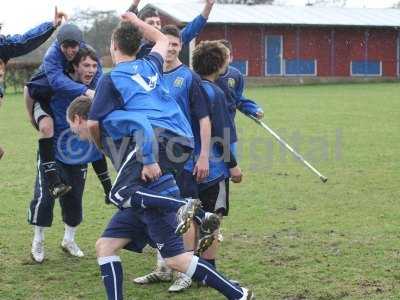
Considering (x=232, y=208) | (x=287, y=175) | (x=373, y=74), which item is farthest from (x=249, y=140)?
(x=373, y=74)

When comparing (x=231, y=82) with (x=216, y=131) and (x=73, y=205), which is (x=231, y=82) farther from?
(x=73, y=205)

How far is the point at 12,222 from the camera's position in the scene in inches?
308

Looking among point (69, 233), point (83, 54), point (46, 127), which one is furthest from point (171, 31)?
point (69, 233)

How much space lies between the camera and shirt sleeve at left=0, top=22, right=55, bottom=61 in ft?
20.7

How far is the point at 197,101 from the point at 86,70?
140cm

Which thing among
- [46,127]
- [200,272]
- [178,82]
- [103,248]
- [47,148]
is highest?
[178,82]

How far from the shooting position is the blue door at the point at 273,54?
1709 inches

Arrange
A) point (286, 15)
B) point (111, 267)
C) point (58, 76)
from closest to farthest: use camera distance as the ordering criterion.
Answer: point (111, 267), point (58, 76), point (286, 15)

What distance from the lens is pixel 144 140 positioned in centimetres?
437

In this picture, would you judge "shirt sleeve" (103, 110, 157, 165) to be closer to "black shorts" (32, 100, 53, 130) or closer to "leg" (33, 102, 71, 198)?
"leg" (33, 102, 71, 198)

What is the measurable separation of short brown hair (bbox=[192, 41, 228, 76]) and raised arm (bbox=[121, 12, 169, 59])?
2.37 ft

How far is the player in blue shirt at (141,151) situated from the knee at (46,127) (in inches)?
61.8

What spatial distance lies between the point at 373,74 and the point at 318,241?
40110mm

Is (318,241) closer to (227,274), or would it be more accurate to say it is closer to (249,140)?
(227,274)
